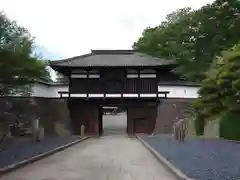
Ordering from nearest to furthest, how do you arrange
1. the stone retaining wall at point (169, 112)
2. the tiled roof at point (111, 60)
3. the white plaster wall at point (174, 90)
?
the tiled roof at point (111, 60)
the stone retaining wall at point (169, 112)
the white plaster wall at point (174, 90)

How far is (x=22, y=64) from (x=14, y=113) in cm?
243

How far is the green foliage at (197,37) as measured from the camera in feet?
148

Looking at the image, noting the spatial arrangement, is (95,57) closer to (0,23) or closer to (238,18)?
(238,18)

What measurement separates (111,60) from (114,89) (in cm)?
348

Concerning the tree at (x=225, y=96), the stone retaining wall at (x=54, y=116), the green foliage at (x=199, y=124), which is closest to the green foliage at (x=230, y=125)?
the tree at (x=225, y=96)

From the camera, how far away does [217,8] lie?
151ft

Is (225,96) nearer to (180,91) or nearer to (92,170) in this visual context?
(180,91)

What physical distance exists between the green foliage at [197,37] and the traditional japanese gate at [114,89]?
6721 mm

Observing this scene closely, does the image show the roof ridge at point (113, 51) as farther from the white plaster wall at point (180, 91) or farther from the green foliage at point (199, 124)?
the green foliage at point (199, 124)

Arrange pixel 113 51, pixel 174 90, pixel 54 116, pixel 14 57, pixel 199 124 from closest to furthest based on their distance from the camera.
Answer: pixel 14 57
pixel 199 124
pixel 174 90
pixel 54 116
pixel 113 51

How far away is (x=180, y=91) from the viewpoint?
3906 cm

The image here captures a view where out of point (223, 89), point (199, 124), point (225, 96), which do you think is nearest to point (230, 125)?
point (225, 96)

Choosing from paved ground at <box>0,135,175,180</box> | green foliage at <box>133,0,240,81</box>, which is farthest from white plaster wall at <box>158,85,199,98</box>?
paved ground at <box>0,135,175,180</box>

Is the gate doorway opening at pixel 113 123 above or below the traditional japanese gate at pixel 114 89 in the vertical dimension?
below
